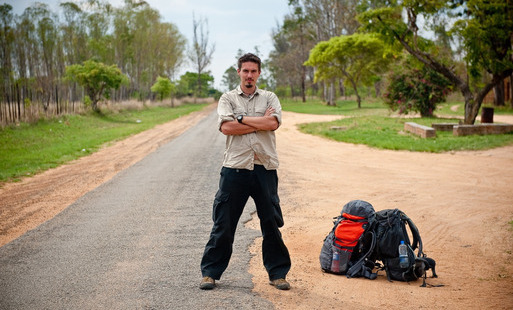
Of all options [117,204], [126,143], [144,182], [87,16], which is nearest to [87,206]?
[117,204]

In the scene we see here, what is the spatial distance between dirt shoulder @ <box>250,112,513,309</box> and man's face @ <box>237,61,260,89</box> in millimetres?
1841

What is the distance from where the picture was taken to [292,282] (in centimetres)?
472

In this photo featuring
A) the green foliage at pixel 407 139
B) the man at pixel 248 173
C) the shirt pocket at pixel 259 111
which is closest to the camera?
the man at pixel 248 173

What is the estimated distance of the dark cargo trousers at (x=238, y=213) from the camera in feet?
14.5

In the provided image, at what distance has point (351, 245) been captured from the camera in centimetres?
508

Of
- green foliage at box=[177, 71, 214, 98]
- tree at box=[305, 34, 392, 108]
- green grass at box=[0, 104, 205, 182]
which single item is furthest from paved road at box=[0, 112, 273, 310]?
green foliage at box=[177, 71, 214, 98]

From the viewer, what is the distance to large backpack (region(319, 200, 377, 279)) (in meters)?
5.02

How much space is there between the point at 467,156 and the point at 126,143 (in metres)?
11.2

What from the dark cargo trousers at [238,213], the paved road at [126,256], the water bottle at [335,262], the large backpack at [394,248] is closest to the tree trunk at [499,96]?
the paved road at [126,256]

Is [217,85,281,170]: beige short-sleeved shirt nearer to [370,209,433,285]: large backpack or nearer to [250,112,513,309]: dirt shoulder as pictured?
[250,112,513,309]: dirt shoulder

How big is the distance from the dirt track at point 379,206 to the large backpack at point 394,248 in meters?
0.14

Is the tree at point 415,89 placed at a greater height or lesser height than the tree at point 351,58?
lesser

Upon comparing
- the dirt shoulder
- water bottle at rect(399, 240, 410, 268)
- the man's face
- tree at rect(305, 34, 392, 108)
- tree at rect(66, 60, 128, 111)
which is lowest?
the dirt shoulder

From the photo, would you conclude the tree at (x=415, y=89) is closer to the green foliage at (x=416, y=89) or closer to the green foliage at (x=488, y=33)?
the green foliage at (x=416, y=89)
